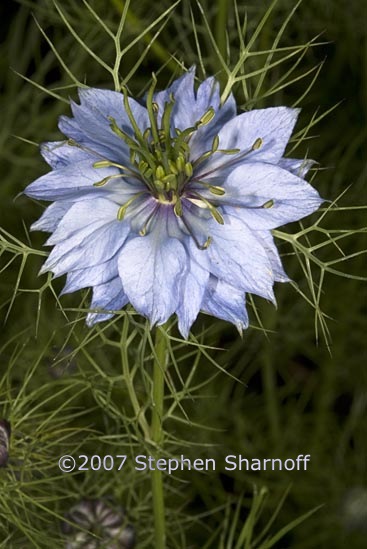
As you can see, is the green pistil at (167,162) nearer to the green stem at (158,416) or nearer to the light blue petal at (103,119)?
the light blue petal at (103,119)

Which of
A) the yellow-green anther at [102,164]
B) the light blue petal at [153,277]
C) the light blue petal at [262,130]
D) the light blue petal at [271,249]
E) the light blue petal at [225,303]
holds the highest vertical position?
the yellow-green anther at [102,164]

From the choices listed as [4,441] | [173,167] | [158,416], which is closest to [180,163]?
[173,167]

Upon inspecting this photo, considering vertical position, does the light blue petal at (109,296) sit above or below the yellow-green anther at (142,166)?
below

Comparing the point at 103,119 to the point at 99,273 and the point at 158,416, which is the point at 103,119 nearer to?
the point at 99,273

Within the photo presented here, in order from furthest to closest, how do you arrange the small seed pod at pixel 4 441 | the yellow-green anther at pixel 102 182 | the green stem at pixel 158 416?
the small seed pod at pixel 4 441
the green stem at pixel 158 416
the yellow-green anther at pixel 102 182

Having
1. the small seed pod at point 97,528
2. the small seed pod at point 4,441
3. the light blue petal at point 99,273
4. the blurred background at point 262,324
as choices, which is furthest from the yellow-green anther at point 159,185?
the blurred background at point 262,324

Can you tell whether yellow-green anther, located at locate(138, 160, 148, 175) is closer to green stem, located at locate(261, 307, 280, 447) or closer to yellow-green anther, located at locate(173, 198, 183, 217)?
yellow-green anther, located at locate(173, 198, 183, 217)

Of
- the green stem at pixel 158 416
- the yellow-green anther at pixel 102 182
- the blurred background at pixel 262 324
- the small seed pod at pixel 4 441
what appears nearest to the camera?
the yellow-green anther at pixel 102 182
